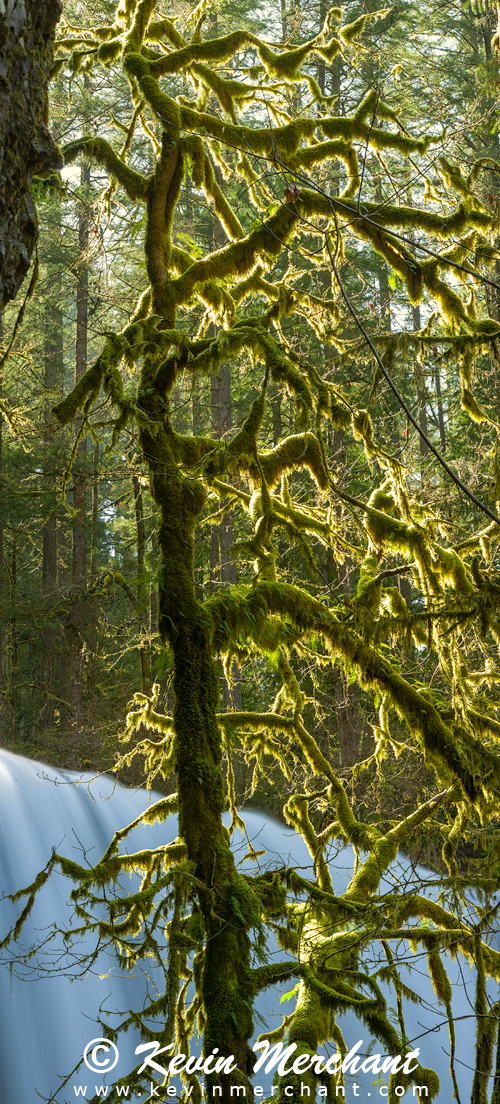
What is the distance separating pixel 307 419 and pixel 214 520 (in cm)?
137

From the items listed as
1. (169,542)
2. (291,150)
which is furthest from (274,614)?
(291,150)

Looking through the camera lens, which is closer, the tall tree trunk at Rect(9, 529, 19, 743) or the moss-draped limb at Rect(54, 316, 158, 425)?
the moss-draped limb at Rect(54, 316, 158, 425)

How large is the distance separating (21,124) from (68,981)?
21.9 ft

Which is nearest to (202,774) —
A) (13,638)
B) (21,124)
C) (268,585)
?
(268,585)

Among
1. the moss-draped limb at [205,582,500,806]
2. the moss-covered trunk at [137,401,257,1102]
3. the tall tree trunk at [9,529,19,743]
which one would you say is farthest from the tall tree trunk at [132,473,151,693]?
the tall tree trunk at [9,529,19,743]

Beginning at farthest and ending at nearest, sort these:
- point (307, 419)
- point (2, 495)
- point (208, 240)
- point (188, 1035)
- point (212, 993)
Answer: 1. point (208, 240)
2. point (2, 495)
3. point (307, 419)
4. point (188, 1035)
5. point (212, 993)

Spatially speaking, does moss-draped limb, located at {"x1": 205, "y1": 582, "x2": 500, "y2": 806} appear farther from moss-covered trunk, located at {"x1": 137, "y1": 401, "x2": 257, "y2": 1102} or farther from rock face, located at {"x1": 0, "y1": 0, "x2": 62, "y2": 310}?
rock face, located at {"x1": 0, "y1": 0, "x2": 62, "y2": 310}

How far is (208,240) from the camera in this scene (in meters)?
14.3

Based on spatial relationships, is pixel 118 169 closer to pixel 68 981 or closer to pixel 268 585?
pixel 268 585

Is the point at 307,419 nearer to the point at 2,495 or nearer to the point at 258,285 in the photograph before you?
the point at 258,285

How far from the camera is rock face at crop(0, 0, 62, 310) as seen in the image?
3119mm

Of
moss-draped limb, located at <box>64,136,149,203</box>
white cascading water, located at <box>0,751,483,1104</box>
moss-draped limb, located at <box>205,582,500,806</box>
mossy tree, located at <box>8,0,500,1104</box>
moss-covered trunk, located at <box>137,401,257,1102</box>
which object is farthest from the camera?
white cascading water, located at <box>0,751,483,1104</box>

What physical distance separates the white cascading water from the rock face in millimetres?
3683

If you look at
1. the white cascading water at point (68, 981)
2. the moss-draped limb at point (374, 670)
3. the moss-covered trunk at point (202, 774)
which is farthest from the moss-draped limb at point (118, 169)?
the white cascading water at point (68, 981)
